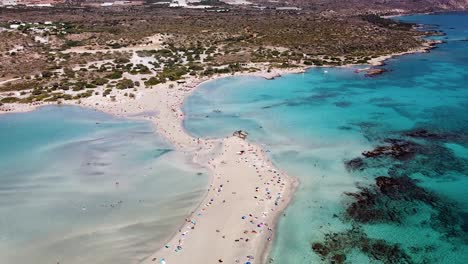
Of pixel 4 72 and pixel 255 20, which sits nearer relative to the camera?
pixel 4 72

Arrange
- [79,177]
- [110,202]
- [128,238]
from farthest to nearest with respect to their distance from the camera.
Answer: [79,177], [110,202], [128,238]

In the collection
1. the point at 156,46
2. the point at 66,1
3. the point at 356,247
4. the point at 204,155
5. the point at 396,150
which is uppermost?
the point at 66,1

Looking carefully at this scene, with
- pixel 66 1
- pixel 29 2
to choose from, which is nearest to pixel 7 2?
pixel 29 2

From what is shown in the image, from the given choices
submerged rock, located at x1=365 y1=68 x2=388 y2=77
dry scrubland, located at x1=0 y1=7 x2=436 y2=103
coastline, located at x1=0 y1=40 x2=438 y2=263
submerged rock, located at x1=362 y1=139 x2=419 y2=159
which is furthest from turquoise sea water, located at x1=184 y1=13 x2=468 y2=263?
dry scrubland, located at x1=0 y1=7 x2=436 y2=103

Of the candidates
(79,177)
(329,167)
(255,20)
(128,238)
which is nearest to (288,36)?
(255,20)

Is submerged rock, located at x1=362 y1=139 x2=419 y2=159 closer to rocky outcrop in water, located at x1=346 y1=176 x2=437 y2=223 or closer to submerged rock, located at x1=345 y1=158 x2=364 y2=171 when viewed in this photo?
submerged rock, located at x1=345 y1=158 x2=364 y2=171

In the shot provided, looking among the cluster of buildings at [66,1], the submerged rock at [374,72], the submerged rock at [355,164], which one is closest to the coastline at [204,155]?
the submerged rock at [355,164]

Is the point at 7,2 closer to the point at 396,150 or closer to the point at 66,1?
the point at 66,1

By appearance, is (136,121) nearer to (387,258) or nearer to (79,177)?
(79,177)

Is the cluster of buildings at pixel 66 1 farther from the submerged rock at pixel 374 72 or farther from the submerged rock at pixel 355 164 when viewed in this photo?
the submerged rock at pixel 355 164
